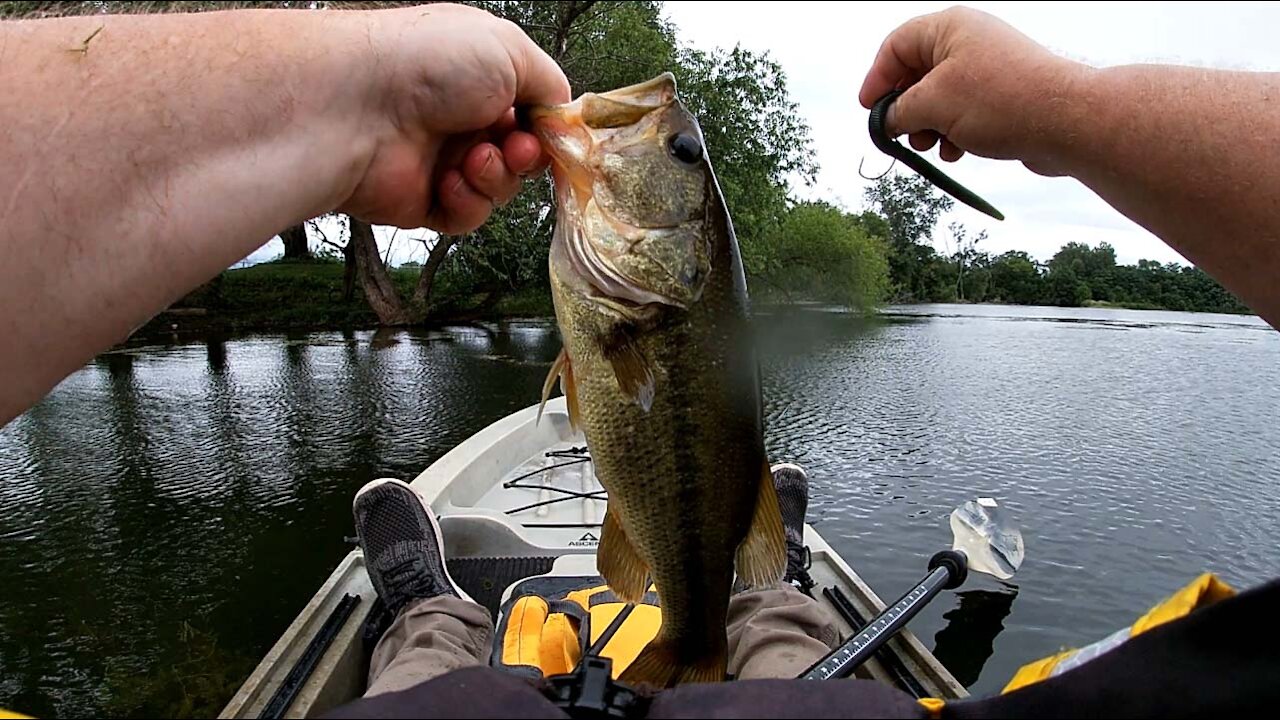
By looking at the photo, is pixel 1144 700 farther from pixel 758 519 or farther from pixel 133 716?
pixel 133 716

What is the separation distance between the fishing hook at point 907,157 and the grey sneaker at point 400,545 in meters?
2.95

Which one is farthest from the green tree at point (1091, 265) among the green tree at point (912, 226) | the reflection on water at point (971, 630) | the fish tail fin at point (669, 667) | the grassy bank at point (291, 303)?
the fish tail fin at point (669, 667)

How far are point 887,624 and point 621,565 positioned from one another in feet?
5.13

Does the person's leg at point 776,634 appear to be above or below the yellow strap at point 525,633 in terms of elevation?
below

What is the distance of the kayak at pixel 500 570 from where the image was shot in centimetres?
329

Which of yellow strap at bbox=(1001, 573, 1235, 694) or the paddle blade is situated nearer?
yellow strap at bbox=(1001, 573, 1235, 694)

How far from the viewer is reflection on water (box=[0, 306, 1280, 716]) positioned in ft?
21.1

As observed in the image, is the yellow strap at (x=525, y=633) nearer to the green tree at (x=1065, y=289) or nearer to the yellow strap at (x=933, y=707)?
the yellow strap at (x=933, y=707)

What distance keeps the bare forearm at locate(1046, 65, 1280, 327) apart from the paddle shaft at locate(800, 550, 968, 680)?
5.19 ft

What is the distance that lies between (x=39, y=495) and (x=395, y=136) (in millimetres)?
9674

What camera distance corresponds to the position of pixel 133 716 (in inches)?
202

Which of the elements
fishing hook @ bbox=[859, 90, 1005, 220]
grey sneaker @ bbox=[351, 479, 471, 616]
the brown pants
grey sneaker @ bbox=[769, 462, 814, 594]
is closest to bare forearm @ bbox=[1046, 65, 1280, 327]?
fishing hook @ bbox=[859, 90, 1005, 220]

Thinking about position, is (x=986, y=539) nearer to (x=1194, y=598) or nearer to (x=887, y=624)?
(x=887, y=624)

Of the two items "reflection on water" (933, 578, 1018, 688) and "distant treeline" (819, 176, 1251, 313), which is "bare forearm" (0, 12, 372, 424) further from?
"distant treeline" (819, 176, 1251, 313)
